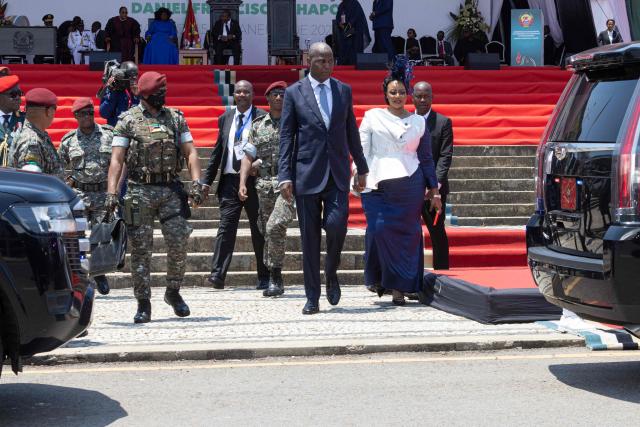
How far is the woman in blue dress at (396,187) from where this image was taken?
413 inches

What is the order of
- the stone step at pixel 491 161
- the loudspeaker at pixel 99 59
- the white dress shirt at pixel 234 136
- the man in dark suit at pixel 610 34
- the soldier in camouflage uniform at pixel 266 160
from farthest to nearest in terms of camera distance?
the man in dark suit at pixel 610 34 → the loudspeaker at pixel 99 59 → the stone step at pixel 491 161 → the white dress shirt at pixel 234 136 → the soldier in camouflage uniform at pixel 266 160

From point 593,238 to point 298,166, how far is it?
3.80m

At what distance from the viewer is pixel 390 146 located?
10508 millimetres

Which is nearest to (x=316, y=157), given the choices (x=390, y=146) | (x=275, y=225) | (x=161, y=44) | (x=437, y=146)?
(x=390, y=146)

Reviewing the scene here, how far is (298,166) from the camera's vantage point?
1013 centimetres

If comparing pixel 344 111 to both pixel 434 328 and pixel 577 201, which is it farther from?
pixel 577 201

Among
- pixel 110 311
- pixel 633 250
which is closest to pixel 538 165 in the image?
pixel 633 250

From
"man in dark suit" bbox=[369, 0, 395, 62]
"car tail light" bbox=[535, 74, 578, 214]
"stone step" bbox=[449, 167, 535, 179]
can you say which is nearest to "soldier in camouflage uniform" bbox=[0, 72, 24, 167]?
"car tail light" bbox=[535, 74, 578, 214]

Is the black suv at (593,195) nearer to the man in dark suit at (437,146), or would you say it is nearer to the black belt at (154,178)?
the black belt at (154,178)

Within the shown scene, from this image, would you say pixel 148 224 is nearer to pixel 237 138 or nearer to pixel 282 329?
pixel 282 329

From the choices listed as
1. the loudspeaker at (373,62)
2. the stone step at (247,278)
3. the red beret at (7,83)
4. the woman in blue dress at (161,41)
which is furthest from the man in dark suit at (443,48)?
the red beret at (7,83)

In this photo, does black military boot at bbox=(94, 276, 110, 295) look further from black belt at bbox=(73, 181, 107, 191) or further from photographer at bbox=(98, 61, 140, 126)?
photographer at bbox=(98, 61, 140, 126)

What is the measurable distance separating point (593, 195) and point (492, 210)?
8.35 m

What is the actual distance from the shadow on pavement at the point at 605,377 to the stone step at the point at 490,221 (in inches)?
272
